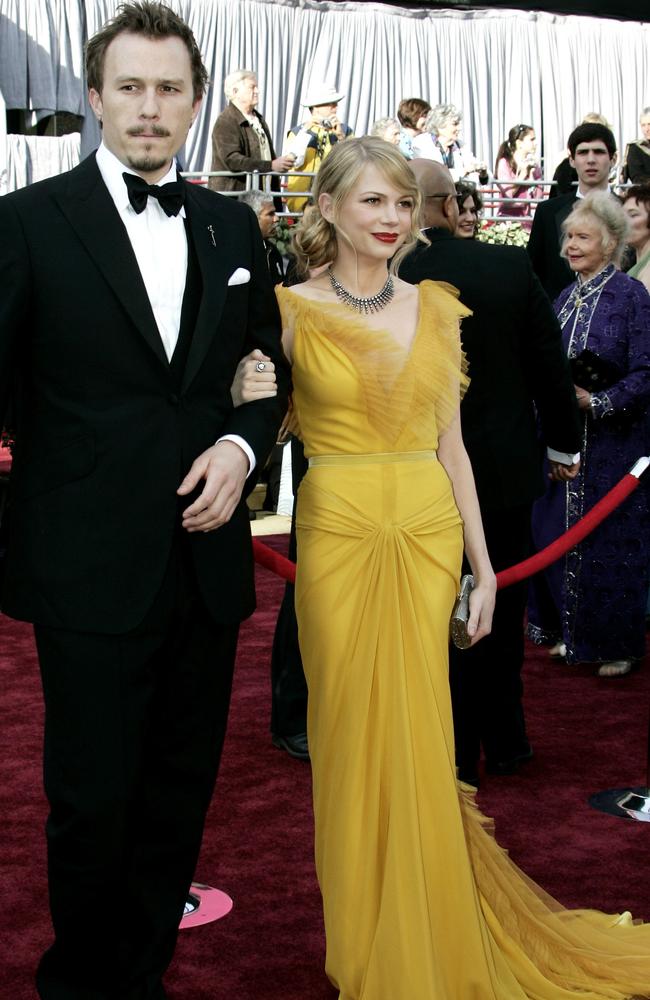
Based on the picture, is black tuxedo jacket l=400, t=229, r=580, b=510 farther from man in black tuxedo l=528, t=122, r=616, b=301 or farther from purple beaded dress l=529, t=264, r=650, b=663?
man in black tuxedo l=528, t=122, r=616, b=301

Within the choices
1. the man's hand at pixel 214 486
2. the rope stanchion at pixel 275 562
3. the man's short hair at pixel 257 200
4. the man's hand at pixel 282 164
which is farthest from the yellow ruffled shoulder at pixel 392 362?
the man's hand at pixel 282 164

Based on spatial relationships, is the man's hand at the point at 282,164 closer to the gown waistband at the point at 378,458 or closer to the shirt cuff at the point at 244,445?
the gown waistband at the point at 378,458

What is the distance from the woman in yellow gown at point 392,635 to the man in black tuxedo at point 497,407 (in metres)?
0.88

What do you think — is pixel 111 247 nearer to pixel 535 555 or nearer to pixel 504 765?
pixel 535 555

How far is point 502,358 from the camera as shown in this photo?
13.8 ft

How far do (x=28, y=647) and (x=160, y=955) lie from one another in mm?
3586

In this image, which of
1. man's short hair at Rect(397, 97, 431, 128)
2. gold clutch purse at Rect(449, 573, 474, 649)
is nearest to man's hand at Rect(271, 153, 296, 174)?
man's short hair at Rect(397, 97, 431, 128)

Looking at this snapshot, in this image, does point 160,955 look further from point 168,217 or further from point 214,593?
point 168,217

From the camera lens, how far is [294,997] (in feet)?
9.68

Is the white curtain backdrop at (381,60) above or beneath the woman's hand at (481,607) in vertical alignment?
above

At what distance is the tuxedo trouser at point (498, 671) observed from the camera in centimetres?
427

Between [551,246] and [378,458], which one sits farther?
[551,246]

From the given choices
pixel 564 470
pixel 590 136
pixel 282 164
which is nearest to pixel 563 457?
pixel 564 470

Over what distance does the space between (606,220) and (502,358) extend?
5.07ft
